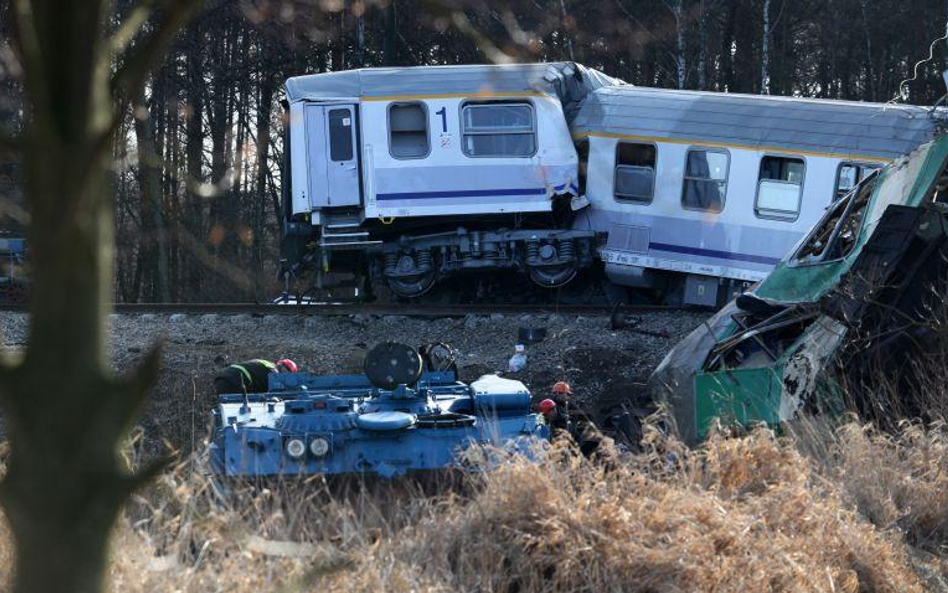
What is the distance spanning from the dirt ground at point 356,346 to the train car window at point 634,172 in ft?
7.50

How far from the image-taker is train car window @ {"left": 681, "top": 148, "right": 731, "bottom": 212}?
55.5ft

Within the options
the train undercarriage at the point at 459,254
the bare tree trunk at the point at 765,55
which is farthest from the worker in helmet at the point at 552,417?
the bare tree trunk at the point at 765,55

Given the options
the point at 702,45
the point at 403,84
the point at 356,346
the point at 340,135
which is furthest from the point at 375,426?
the point at 702,45

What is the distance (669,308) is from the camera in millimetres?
16125

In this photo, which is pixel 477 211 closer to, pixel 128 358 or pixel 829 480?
pixel 128 358

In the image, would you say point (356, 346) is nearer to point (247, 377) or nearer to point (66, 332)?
point (247, 377)

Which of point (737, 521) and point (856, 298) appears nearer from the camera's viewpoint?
point (737, 521)

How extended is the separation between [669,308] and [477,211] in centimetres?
306

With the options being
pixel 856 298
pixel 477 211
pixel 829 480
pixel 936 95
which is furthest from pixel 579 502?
pixel 936 95

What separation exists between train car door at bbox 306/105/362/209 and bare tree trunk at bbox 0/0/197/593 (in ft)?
48.5

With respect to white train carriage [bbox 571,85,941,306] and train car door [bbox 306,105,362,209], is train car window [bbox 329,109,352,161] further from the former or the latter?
white train carriage [bbox 571,85,941,306]

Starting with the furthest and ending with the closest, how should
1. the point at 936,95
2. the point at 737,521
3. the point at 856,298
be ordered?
1. the point at 936,95
2. the point at 856,298
3. the point at 737,521

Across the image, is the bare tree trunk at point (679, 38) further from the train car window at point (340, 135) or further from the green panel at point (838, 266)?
the green panel at point (838, 266)

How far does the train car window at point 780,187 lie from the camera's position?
1658cm
